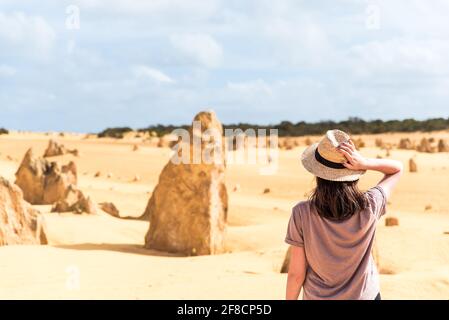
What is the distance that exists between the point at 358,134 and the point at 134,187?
30.6 metres

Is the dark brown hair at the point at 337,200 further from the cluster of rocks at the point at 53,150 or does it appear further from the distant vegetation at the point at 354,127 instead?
the distant vegetation at the point at 354,127

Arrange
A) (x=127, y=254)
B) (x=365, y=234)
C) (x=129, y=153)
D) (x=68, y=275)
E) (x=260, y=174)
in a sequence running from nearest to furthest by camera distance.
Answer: (x=365, y=234), (x=68, y=275), (x=127, y=254), (x=260, y=174), (x=129, y=153)

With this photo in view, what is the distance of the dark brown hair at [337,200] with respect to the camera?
344 centimetres

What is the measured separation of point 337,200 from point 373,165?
0.28m

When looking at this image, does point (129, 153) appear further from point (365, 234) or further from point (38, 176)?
point (365, 234)

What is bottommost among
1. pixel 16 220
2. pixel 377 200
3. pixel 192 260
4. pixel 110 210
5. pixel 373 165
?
pixel 192 260

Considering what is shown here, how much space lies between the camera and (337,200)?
344 cm

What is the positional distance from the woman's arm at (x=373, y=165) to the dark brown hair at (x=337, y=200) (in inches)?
3.6

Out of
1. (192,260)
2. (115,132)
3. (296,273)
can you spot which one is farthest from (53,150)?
(296,273)

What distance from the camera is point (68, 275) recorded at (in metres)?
8.16

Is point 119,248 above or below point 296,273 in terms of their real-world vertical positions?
below

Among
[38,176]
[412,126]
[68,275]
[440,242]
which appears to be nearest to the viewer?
[68,275]

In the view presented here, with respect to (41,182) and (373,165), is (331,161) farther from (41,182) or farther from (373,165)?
(41,182)
